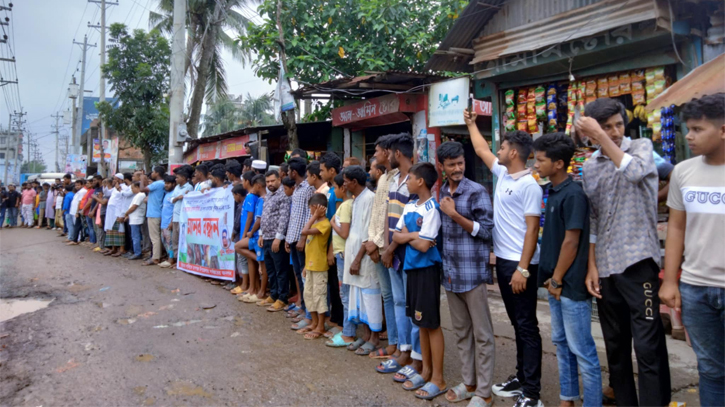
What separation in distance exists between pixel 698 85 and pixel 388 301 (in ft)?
11.2

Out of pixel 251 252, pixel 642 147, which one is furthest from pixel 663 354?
pixel 251 252

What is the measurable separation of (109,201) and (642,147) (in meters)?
10.8

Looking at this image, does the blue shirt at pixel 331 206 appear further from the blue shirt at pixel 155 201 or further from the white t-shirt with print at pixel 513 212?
the blue shirt at pixel 155 201

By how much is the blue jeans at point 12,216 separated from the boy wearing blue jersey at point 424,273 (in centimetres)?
2129

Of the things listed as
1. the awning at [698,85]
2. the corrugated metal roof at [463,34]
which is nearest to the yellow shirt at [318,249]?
the awning at [698,85]

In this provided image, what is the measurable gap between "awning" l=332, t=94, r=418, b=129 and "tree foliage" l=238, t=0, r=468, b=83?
1.00 metres

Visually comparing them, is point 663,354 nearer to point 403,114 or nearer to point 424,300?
point 424,300

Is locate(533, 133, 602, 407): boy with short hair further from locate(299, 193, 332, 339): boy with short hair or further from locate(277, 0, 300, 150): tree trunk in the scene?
locate(277, 0, 300, 150): tree trunk

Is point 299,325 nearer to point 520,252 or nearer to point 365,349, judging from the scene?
point 365,349

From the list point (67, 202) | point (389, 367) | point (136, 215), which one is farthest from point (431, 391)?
point (67, 202)

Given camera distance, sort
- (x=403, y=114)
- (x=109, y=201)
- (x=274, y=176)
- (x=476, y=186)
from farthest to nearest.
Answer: (x=109, y=201), (x=403, y=114), (x=274, y=176), (x=476, y=186)

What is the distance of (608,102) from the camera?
9.14 feet

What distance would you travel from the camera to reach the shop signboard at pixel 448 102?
7703 mm

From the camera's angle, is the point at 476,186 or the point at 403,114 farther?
the point at 403,114
